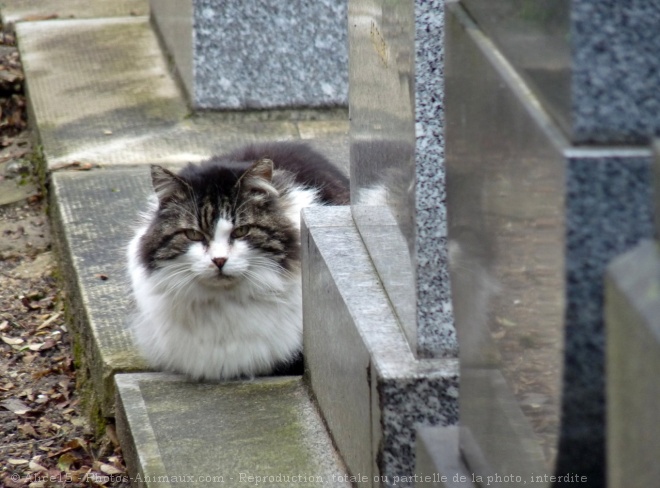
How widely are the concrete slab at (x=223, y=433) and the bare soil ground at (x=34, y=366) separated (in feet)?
0.82

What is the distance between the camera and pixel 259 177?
3348mm

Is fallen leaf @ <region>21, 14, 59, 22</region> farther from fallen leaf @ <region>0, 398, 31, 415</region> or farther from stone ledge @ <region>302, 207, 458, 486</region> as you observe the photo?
stone ledge @ <region>302, 207, 458, 486</region>

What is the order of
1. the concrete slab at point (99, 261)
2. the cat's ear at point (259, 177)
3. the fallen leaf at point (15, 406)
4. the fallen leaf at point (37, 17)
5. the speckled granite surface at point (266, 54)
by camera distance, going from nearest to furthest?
the cat's ear at point (259, 177)
the concrete slab at point (99, 261)
the fallen leaf at point (15, 406)
the speckled granite surface at point (266, 54)
the fallen leaf at point (37, 17)

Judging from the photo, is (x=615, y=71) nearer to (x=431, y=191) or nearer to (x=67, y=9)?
(x=431, y=191)

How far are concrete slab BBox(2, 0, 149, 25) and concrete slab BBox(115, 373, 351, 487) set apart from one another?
4140 mm

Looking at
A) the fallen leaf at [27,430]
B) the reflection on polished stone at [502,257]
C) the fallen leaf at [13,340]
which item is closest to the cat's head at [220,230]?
the fallen leaf at [27,430]

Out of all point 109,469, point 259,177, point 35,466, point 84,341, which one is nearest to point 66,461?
point 35,466

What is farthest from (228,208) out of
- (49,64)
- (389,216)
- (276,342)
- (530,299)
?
(49,64)

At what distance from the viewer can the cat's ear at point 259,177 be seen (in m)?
3.32

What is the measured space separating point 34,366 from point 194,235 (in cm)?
109

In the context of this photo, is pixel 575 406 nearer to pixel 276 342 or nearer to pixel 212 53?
pixel 276 342

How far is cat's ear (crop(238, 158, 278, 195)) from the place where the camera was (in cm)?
332

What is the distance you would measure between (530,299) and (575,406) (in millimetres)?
171

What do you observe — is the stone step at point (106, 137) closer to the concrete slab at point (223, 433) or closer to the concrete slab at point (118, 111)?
the concrete slab at point (118, 111)
